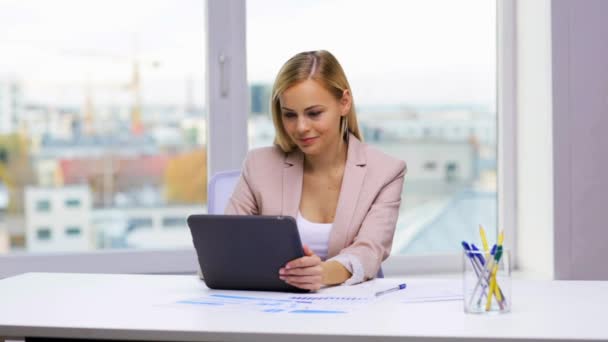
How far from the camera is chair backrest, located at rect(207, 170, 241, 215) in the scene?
267 cm

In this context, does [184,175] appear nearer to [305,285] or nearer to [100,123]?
[100,123]

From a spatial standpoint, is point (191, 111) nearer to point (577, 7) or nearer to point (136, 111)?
point (136, 111)

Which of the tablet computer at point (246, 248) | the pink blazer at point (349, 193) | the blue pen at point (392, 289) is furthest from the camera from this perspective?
the pink blazer at point (349, 193)

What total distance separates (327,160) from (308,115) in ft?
0.63

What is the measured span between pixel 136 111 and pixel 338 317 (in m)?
2.26

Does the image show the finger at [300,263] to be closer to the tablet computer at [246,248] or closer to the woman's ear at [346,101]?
the tablet computer at [246,248]

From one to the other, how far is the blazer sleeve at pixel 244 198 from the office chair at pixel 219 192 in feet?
0.19

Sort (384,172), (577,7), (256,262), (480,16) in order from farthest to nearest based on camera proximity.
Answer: (480,16), (577,7), (384,172), (256,262)

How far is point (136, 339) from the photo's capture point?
1691 millimetres

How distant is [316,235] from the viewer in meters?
2.55

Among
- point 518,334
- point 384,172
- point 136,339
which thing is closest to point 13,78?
point 384,172

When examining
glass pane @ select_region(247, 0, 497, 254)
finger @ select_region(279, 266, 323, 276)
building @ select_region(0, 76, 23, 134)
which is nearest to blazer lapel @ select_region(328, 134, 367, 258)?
finger @ select_region(279, 266, 323, 276)

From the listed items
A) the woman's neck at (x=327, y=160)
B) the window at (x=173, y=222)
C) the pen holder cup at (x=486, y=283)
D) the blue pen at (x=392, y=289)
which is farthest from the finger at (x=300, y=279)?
the window at (x=173, y=222)

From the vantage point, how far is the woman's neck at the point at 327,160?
8.71ft
